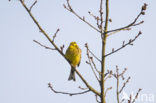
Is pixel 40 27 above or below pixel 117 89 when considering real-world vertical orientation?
above

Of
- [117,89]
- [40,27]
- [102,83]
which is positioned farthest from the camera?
[117,89]

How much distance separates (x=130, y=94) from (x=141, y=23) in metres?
1.14

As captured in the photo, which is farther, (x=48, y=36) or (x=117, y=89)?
(x=117, y=89)

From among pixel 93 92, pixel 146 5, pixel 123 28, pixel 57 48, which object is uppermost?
pixel 146 5

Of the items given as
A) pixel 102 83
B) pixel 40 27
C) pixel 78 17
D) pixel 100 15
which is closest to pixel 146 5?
pixel 100 15

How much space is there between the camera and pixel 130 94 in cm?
405

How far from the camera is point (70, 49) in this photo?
7574 mm

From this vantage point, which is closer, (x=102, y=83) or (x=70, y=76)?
(x=102, y=83)

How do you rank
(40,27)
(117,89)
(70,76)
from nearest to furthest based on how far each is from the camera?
(40,27) < (117,89) < (70,76)

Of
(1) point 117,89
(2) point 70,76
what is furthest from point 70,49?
(1) point 117,89

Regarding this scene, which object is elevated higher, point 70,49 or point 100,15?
point 70,49

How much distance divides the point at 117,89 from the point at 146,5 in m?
1.56

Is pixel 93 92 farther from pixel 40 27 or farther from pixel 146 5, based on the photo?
pixel 146 5

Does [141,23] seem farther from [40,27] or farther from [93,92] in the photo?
[40,27]
